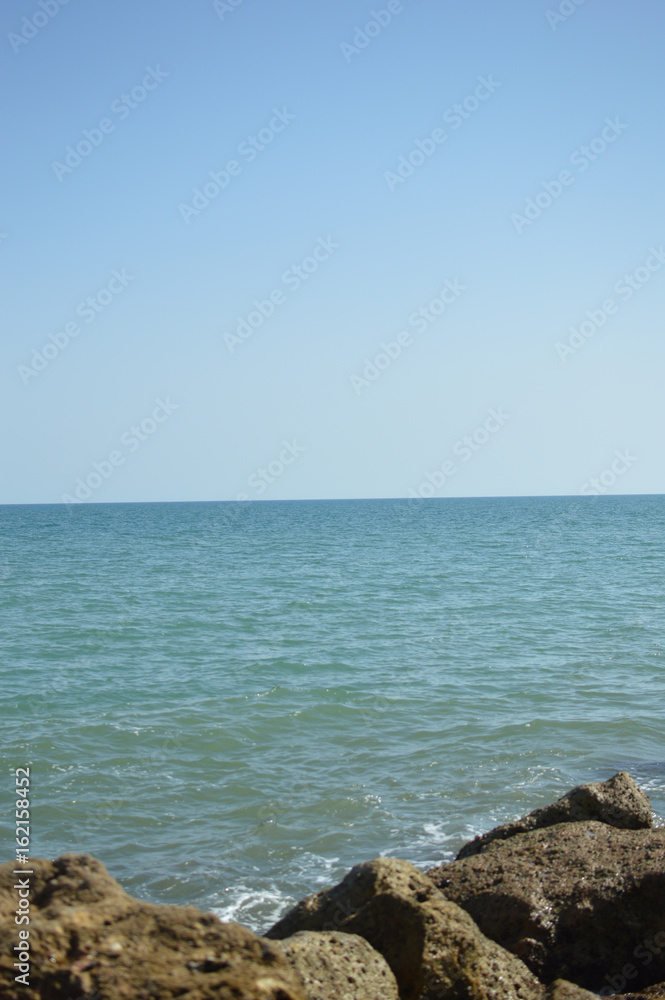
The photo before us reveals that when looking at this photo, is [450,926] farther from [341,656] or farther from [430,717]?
[341,656]

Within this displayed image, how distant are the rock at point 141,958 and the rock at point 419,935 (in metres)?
1.28

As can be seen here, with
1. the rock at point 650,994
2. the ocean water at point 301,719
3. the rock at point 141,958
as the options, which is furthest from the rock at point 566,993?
the ocean water at point 301,719

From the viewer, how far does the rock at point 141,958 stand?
9.43 ft

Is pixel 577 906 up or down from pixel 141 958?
down

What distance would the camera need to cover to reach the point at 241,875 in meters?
7.10

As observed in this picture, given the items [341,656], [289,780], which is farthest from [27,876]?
[341,656]

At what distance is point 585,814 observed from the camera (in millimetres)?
6340

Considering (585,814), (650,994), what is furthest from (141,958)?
(585,814)

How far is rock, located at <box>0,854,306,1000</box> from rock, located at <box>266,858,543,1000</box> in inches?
50.4

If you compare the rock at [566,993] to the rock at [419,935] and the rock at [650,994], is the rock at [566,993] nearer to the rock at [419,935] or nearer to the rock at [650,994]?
the rock at [419,935]

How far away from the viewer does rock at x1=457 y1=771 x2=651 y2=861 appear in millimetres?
6324

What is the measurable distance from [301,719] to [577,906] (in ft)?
23.1

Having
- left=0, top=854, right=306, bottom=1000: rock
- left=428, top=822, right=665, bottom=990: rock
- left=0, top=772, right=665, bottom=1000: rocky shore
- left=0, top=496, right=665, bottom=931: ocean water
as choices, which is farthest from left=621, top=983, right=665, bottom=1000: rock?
left=0, top=496, right=665, bottom=931: ocean water

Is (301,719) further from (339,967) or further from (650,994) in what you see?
(339,967)
